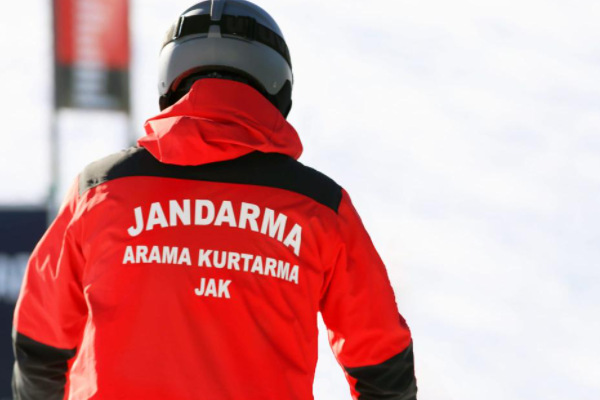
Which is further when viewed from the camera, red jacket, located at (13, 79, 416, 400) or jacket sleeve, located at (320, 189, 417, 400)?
jacket sleeve, located at (320, 189, 417, 400)

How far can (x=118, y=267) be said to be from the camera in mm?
2260

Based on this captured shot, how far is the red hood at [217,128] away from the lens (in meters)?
2.32

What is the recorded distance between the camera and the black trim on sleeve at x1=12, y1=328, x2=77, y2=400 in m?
2.46

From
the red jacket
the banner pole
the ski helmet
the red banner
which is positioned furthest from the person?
the red banner

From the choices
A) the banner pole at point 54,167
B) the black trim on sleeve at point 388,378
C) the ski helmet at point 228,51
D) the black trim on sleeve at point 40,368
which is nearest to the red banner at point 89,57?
the banner pole at point 54,167

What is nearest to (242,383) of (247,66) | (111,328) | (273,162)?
(111,328)

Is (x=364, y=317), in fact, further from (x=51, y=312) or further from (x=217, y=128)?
(x=51, y=312)

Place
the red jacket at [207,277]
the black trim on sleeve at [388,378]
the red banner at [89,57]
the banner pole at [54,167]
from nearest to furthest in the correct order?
the red jacket at [207,277] → the black trim on sleeve at [388,378] → the banner pole at [54,167] → the red banner at [89,57]

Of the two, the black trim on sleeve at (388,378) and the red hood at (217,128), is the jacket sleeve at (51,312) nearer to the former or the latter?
the red hood at (217,128)

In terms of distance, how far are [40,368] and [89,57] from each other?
37.4ft

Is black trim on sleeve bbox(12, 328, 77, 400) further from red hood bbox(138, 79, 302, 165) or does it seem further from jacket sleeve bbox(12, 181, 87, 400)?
red hood bbox(138, 79, 302, 165)

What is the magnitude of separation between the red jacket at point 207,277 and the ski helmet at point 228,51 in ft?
0.93

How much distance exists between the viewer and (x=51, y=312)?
2.43 metres

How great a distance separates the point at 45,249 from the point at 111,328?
318 millimetres
